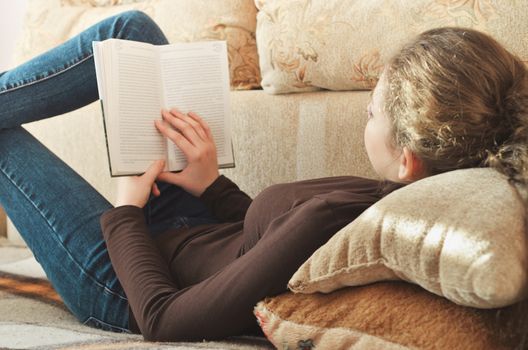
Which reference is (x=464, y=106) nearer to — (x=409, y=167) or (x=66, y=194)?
(x=409, y=167)

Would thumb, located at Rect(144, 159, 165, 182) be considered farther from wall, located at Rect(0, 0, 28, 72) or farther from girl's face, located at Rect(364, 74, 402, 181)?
wall, located at Rect(0, 0, 28, 72)

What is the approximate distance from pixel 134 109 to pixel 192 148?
11 centimetres

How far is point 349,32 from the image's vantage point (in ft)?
4.34

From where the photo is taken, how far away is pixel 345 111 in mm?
1330

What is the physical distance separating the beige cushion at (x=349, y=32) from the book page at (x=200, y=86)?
0.20 metres

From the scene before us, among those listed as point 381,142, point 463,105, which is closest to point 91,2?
point 381,142

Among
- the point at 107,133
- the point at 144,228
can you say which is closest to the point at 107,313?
the point at 144,228

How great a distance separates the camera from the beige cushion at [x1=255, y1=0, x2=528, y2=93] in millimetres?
1174

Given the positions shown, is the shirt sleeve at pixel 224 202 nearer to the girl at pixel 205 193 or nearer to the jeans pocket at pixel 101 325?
the girl at pixel 205 193

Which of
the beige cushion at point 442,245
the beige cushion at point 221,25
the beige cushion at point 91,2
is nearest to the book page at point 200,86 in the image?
the beige cushion at point 221,25

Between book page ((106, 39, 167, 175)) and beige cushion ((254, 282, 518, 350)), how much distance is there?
42 centimetres

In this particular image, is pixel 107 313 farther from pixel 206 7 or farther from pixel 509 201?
pixel 206 7

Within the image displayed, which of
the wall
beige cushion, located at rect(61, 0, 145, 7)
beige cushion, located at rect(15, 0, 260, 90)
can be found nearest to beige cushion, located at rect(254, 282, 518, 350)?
beige cushion, located at rect(15, 0, 260, 90)

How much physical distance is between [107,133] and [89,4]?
3.71 feet
